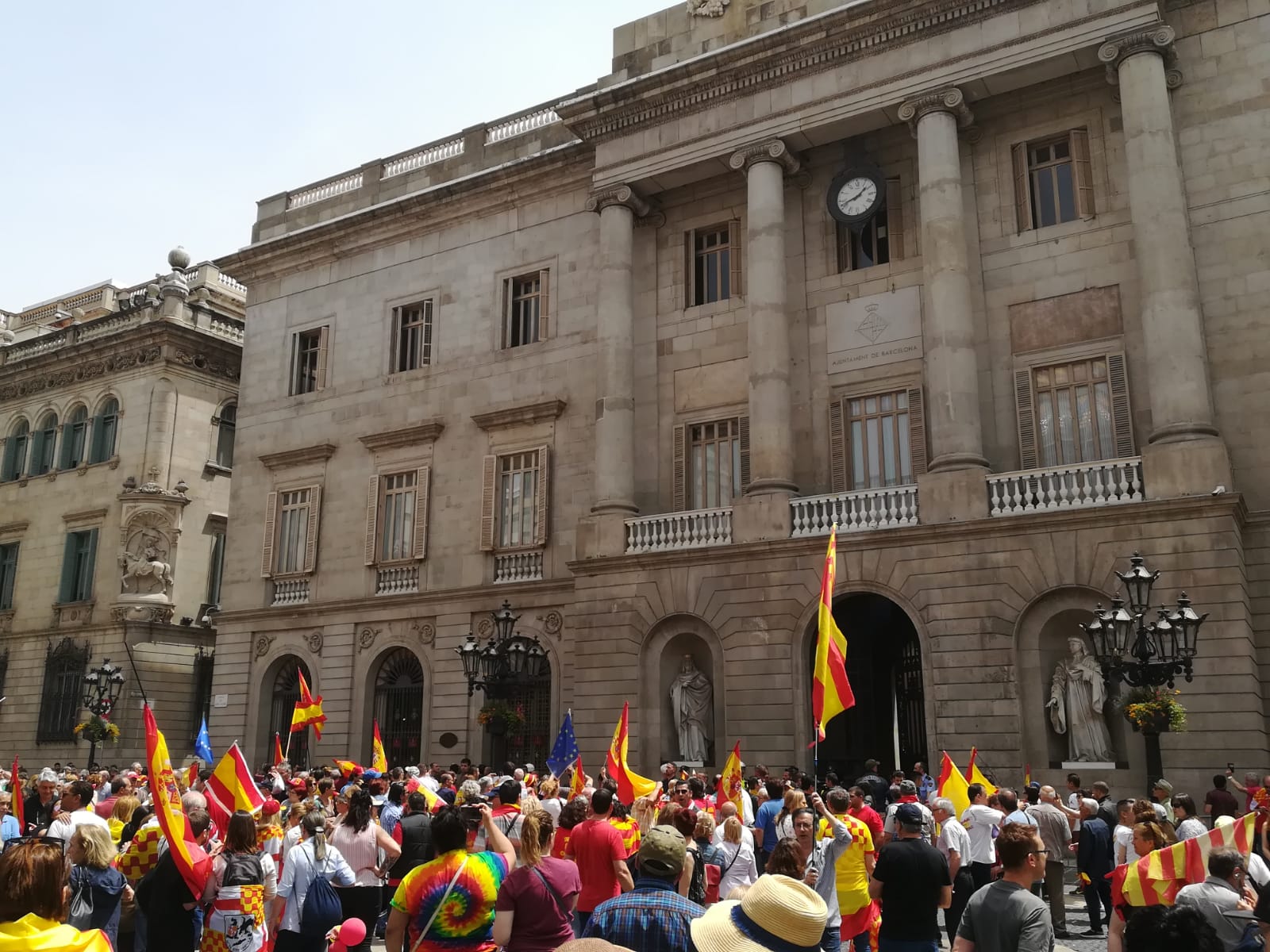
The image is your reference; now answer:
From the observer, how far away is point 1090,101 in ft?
78.5

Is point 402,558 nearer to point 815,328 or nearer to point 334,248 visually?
point 334,248

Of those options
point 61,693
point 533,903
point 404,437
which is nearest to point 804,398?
point 404,437

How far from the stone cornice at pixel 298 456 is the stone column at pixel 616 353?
9386 millimetres

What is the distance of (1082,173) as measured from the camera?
23.8m

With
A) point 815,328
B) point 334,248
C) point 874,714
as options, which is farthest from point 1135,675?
point 334,248

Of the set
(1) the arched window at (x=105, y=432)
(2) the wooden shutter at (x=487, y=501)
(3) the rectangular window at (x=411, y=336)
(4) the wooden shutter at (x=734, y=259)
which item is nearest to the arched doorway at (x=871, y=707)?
(4) the wooden shutter at (x=734, y=259)

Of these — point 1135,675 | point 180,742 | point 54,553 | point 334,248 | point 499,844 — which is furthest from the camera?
point 54,553

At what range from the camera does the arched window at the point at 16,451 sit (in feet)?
144

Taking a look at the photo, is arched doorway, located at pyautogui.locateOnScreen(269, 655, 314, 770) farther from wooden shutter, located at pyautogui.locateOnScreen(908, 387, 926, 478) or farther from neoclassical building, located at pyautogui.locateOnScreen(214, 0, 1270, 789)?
wooden shutter, located at pyautogui.locateOnScreen(908, 387, 926, 478)

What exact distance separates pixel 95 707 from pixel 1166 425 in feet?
93.1

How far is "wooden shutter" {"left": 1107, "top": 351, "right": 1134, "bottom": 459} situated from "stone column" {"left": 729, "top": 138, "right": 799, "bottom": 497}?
6.35 metres

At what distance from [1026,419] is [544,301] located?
13.0 m

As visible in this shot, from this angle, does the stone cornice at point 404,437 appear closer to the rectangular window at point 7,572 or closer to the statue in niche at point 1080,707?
the statue in niche at point 1080,707

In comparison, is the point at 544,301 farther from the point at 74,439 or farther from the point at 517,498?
the point at 74,439
